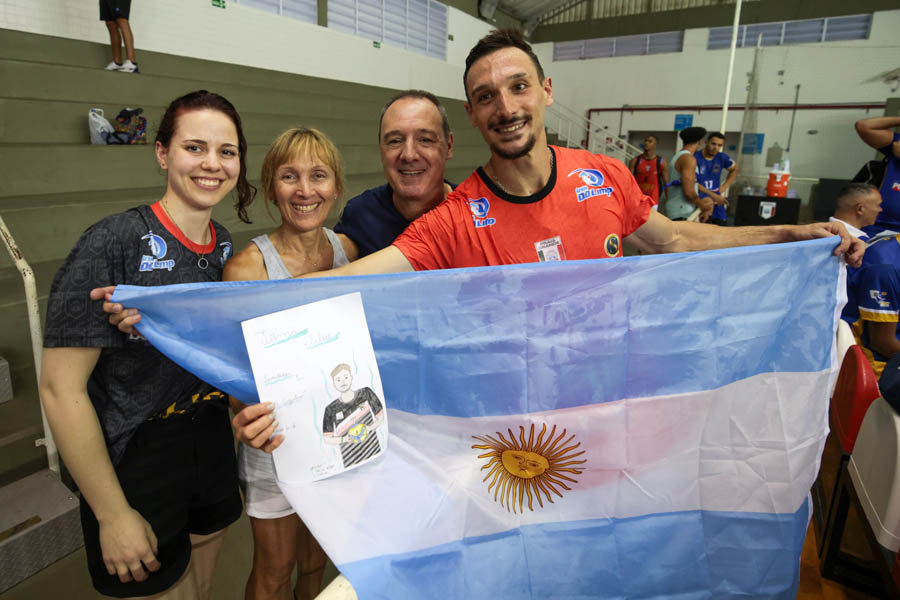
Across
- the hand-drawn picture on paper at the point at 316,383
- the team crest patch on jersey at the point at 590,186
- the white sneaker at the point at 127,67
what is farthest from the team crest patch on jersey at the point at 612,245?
the white sneaker at the point at 127,67

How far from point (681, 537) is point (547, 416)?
1.42ft

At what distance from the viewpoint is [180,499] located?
3.87ft

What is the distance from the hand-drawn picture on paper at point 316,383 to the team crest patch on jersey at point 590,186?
0.82 metres

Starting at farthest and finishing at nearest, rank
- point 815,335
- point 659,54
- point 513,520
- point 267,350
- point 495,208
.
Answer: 1. point 659,54
2. point 495,208
3. point 815,335
4. point 513,520
5. point 267,350

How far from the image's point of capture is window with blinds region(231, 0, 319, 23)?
7.03m

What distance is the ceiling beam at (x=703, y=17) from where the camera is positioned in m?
9.80

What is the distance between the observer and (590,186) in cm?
144

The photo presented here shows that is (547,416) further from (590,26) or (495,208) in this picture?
(590,26)

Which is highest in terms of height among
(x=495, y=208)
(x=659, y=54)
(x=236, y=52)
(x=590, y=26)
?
(x=590, y=26)

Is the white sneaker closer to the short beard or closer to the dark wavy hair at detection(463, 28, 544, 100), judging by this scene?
the dark wavy hair at detection(463, 28, 544, 100)

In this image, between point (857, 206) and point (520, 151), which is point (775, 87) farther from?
point (520, 151)

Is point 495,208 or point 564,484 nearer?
point 564,484

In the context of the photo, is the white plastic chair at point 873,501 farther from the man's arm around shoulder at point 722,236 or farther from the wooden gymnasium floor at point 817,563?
the man's arm around shoulder at point 722,236

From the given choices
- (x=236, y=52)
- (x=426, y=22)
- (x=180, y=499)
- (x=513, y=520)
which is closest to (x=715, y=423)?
(x=513, y=520)
